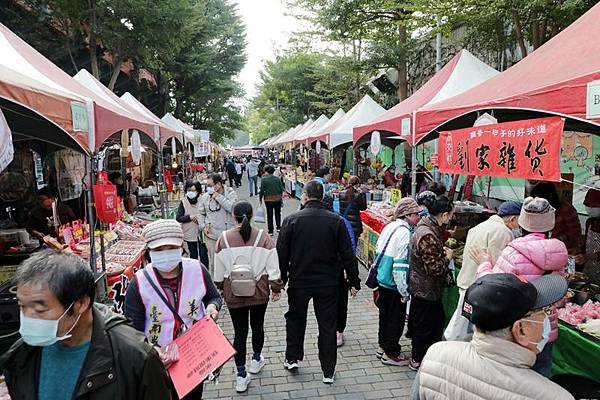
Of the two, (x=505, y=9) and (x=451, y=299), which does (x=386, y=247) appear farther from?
(x=505, y=9)

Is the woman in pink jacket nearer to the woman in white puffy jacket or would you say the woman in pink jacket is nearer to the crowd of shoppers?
the crowd of shoppers

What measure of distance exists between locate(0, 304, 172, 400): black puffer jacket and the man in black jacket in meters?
2.33

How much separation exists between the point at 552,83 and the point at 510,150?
0.70 metres

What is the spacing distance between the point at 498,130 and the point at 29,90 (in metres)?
4.11

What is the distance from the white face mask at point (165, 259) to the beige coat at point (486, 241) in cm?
248

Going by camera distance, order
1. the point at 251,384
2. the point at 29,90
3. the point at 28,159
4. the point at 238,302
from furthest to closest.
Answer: the point at 28,159, the point at 251,384, the point at 238,302, the point at 29,90

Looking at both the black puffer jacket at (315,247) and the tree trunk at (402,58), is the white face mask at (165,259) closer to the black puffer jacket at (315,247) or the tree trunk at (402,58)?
the black puffer jacket at (315,247)

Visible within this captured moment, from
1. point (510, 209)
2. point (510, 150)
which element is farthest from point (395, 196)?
point (510, 209)

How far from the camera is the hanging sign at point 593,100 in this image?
9.84ft

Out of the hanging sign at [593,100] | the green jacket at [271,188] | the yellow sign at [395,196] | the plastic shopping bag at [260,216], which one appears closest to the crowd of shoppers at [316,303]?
the hanging sign at [593,100]

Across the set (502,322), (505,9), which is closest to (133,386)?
(502,322)

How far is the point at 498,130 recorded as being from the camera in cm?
426

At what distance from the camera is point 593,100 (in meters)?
3.04

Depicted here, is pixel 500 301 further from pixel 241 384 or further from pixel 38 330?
pixel 241 384
